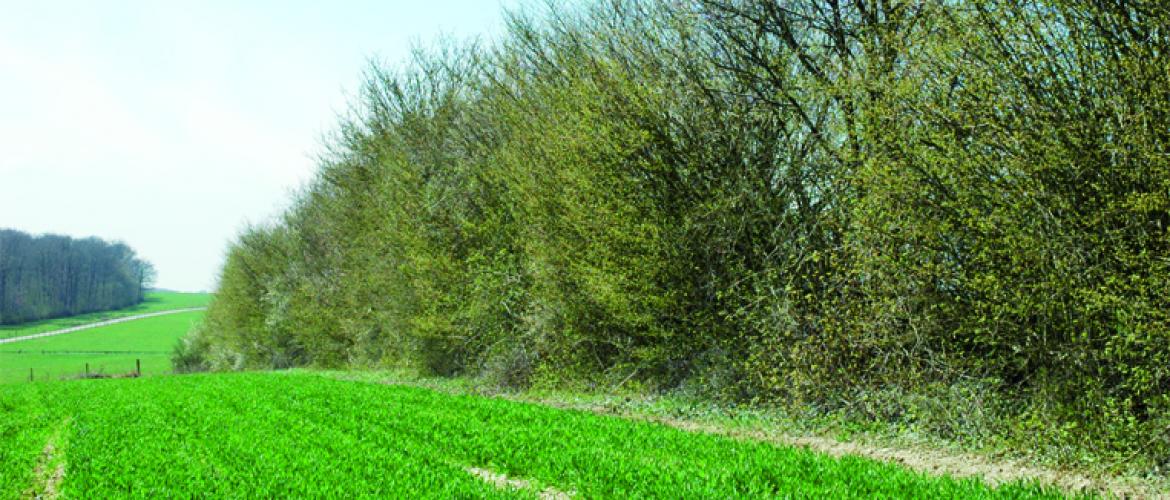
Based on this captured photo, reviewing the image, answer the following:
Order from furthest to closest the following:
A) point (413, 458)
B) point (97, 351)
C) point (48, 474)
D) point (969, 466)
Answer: point (97, 351) → point (48, 474) → point (413, 458) → point (969, 466)

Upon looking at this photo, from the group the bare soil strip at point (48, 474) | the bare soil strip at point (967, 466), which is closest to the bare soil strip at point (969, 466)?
the bare soil strip at point (967, 466)

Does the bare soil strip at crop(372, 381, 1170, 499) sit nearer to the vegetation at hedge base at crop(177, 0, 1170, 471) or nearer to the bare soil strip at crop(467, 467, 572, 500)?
the vegetation at hedge base at crop(177, 0, 1170, 471)

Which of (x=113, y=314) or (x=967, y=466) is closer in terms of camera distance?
(x=967, y=466)

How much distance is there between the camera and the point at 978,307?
9062 mm

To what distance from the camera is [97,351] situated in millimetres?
76312

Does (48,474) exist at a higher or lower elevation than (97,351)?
lower

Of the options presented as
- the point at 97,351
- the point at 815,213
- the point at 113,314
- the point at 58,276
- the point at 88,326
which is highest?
the point at 58,276

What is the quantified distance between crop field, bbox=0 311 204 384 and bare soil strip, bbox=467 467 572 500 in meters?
52.3

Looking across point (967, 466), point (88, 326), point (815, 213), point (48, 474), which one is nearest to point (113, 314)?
point (88, 326)

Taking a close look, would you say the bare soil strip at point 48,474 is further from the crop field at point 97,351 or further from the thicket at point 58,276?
the thicket at point 58,276

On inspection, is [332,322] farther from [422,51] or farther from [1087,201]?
[1087,201]

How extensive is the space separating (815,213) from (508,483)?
7035 mm

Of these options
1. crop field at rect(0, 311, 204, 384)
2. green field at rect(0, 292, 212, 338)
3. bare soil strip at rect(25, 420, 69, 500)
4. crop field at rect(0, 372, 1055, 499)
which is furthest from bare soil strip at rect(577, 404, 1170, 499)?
green field at rect(0, 292, 212, 338)

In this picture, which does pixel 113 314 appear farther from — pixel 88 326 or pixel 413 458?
pixel 413 458
